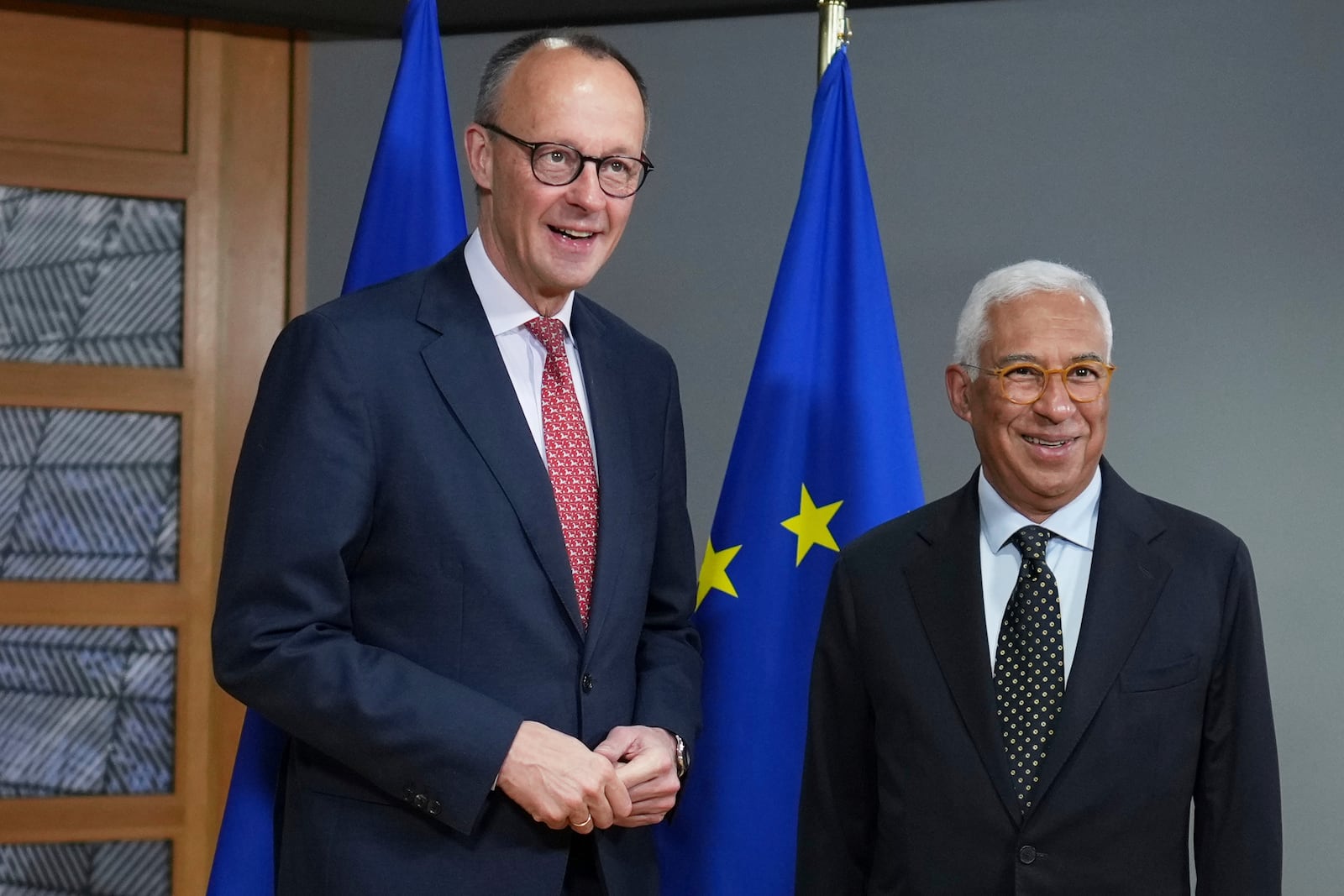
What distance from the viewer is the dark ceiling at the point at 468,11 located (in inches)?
116

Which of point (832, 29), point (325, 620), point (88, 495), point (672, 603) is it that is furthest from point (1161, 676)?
point (88, 495)

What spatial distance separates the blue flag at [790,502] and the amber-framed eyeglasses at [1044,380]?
22.7 inches

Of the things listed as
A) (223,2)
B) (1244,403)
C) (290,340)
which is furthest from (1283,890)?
(223,2)

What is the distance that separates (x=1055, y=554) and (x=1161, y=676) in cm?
20

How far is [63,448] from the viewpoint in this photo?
9.82 ft

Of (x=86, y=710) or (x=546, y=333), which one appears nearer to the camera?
(x=546, y=333)

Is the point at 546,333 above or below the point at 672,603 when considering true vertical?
above

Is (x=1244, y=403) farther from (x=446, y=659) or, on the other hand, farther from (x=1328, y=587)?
(x=446, y=659)

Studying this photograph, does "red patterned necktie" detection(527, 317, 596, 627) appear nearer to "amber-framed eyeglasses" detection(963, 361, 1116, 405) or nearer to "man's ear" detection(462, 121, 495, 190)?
"man's ear" detection(462, 121, 495, 190)

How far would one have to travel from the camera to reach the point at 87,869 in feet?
9.77

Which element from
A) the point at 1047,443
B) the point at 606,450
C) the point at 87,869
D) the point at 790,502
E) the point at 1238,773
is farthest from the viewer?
the point at 87,869

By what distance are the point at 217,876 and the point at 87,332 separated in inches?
58.6

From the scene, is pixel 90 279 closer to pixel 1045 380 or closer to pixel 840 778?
pixel 840 778

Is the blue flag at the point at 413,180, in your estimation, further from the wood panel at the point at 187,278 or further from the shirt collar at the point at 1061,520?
the shirt collar at the point at 1061,520
